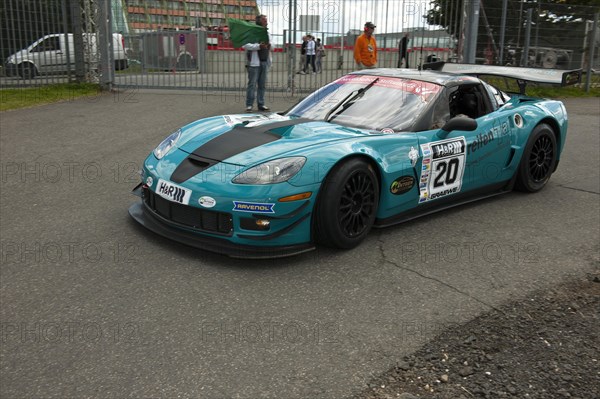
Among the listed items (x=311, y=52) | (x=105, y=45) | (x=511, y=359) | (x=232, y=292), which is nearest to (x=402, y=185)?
(x=232, y=292)

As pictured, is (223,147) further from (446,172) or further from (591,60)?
(591,60)

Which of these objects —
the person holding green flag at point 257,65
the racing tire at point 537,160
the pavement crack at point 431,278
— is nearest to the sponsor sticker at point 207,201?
the pavement crack at point 431,278

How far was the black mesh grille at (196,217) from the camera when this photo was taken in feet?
12.6

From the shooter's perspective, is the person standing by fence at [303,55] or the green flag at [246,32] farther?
the person standing by fence at [303,55]

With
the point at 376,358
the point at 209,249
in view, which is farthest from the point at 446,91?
the point at 376,358

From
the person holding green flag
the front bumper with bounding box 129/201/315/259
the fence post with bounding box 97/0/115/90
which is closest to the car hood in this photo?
the front bumper with bounding box 129/201/315/259

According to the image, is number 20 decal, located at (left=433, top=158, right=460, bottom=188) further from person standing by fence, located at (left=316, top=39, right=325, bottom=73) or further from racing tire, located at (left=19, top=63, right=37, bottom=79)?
racing tire, located at (left=19, top=63, right=37, bottom=79)

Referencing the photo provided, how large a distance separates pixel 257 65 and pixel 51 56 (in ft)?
16.7

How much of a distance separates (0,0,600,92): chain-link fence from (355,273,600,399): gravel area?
937cm

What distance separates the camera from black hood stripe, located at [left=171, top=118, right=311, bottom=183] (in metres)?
4.08

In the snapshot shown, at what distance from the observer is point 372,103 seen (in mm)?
5047

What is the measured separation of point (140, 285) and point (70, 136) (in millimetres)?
5203

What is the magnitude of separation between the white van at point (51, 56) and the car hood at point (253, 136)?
28.5 feet

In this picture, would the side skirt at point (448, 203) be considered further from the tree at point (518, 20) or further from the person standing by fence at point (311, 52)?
the tree at point (518, 20)
